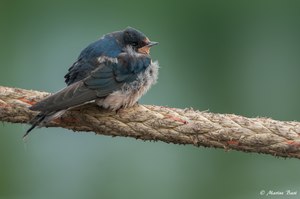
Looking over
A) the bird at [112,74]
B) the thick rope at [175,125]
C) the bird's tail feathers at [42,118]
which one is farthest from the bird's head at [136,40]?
the bird's tail feathers at [42,118]

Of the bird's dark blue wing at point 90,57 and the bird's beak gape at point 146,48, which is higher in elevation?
the bird's beak gape at point 146,48

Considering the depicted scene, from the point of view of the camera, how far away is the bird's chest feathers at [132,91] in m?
2.61

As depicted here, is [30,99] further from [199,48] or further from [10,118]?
[199,48]

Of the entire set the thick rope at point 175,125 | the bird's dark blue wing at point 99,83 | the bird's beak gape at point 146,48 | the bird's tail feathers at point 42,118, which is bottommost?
the bird's tail feathers at point 42,118

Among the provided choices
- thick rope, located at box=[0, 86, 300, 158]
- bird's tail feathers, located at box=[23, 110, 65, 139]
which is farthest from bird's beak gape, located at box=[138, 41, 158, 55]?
bird's tail feathers, located at box=[23, 110, 65, 139]

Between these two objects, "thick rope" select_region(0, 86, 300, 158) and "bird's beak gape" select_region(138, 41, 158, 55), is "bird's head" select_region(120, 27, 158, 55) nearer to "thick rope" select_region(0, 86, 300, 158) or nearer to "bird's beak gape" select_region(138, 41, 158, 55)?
"bird's beak gape" select_region(138, 41, 158, 55)

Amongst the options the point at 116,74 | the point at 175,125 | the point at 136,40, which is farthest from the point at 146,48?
the point at 175,125

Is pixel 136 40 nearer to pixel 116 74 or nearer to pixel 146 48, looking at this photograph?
pixel 146 48

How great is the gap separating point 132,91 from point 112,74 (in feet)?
0.26

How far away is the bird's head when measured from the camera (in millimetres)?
2848

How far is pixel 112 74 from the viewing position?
2.71 meters

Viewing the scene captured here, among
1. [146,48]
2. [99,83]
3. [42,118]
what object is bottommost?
[42,118]

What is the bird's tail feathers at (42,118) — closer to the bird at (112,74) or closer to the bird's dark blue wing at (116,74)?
the bird at (112,74)

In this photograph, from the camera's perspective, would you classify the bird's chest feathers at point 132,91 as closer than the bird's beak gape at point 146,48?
Yes
